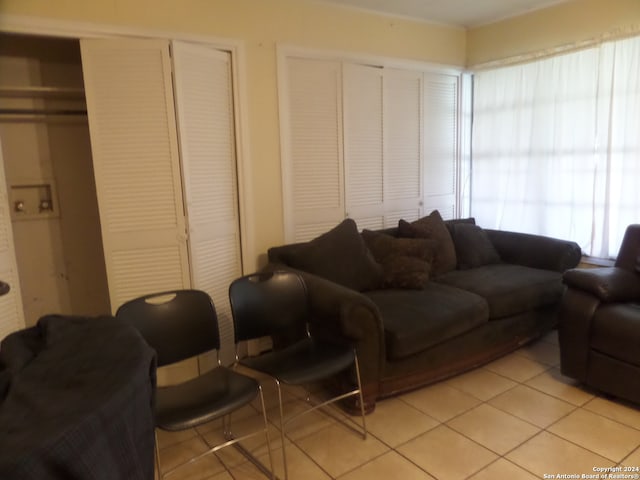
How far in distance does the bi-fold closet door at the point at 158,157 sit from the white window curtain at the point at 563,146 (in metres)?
2.52

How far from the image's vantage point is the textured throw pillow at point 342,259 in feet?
9.98

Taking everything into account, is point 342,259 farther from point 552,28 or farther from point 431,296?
point 552,28

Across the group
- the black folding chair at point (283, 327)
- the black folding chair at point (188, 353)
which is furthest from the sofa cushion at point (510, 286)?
the black folding chair at point (188, 353)

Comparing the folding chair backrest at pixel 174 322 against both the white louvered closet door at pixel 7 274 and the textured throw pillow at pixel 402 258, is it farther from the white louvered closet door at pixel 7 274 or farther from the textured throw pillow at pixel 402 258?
the textured throw pillow at pixel 402 258

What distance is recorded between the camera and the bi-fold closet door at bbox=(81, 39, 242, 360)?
8.59 feet

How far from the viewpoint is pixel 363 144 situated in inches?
149

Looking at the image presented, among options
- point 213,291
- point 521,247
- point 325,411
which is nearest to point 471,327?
point 325,411

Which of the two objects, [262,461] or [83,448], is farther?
[262,461]

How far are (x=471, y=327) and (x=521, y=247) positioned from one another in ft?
4.24

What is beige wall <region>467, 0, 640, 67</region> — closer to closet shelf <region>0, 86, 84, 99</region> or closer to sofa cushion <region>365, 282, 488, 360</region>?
sofa cushion <region>365, 282, 488, 360</region>

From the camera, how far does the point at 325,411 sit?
2617 millimetres

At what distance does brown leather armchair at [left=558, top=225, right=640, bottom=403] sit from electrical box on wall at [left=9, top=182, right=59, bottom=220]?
3494mm

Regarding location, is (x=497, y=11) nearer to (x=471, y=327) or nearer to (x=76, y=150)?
(x=471, y=327)

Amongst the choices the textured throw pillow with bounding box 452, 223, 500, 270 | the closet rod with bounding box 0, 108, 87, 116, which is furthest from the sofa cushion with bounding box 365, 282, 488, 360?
the closet rod with bounding box 0, 108, 87, 116
